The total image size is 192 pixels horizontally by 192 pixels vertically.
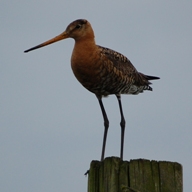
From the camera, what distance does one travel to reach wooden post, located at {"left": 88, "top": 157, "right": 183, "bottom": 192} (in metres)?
5.11

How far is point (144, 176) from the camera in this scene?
5.12 meters

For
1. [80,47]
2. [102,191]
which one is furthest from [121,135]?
[102,191]

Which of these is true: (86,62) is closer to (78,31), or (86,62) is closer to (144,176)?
(78,31)

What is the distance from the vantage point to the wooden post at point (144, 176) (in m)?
5.11

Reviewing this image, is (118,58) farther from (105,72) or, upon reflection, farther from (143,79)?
(143,79)

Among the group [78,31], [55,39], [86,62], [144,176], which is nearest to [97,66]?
[86,62]

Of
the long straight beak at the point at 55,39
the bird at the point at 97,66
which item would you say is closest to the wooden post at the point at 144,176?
the long straight beak at the point at 55,39

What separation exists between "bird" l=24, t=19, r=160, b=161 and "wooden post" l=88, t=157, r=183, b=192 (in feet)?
15.4

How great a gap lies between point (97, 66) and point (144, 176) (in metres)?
5.37

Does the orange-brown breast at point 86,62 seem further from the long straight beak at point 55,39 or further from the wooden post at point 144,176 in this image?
the wooden post at point 144,176

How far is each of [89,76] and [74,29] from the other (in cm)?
95

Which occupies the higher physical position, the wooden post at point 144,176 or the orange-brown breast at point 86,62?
the orange-brown breast at point 86,62

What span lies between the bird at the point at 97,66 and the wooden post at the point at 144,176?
4703mm

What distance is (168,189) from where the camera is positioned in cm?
513
